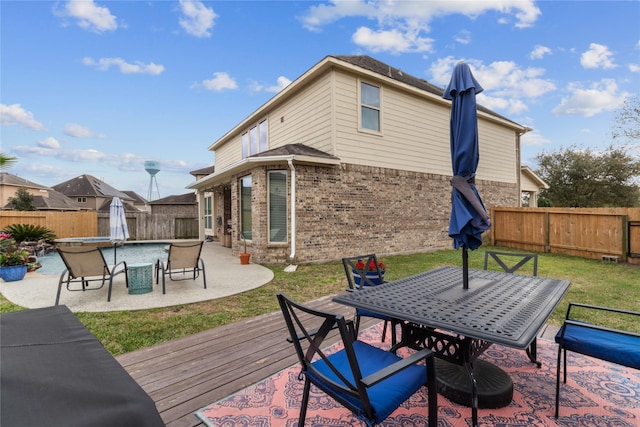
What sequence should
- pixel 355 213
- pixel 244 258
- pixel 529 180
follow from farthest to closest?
pixel 529 180, pixel 355 213, pixel 244 258

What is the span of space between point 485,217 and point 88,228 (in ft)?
58.7

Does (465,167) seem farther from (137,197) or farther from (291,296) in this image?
(137,197)

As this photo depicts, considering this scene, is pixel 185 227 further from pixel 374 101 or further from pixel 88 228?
pixel 374 101

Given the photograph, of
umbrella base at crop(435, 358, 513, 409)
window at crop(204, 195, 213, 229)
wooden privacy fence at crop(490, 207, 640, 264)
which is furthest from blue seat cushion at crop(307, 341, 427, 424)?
window at crop(204, 195, 213, 229)

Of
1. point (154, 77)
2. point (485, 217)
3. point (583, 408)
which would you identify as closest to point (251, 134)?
point (154, 77)

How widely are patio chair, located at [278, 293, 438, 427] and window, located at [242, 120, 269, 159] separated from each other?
1084cm

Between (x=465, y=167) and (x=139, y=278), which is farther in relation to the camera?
(x=139, y=278)

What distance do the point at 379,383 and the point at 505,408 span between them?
4.29 feet

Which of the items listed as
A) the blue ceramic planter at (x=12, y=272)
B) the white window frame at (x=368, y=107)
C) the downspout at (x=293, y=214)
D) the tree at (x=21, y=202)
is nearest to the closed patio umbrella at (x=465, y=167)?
the downspout at (x=293, y=214)

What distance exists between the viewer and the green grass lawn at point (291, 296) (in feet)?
12.0

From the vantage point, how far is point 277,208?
8516mm

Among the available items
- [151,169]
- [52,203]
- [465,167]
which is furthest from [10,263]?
[151,169]

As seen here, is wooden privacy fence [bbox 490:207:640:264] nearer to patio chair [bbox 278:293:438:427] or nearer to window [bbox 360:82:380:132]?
window [bbox 360:82:380:132]

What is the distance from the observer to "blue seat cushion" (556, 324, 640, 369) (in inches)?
80.9
